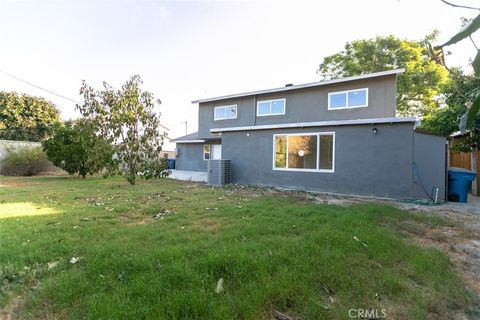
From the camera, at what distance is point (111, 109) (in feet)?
36.6

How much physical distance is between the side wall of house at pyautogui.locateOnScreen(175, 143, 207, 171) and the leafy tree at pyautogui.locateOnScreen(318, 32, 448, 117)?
14163 mm

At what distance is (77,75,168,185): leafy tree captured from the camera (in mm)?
11094

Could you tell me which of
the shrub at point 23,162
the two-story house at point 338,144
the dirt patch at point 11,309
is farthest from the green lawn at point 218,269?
the shrub at point 23,162

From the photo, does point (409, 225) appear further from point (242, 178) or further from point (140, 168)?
point (140, 168)

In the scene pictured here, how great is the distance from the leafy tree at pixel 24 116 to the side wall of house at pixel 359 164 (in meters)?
16.4

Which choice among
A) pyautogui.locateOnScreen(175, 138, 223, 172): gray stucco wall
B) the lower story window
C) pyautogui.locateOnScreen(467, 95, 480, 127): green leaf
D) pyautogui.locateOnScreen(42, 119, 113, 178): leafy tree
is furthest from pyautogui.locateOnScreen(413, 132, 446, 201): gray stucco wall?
the lower story window

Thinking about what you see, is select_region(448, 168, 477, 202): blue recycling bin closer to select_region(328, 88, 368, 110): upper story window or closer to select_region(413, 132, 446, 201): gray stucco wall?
select_region(413, 132, 446, 201): gray stucco wall

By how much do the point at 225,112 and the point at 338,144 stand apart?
32.0 ft

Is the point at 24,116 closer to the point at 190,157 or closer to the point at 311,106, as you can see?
the point at 190,157

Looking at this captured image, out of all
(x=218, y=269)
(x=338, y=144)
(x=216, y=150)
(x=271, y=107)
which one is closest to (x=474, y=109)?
(x=218, y=269)

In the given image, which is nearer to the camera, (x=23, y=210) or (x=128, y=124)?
(x=23, y=210)

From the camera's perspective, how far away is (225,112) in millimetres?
18078

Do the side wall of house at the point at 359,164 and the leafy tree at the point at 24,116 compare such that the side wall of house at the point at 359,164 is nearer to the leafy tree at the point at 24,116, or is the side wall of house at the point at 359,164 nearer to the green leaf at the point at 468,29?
the green leaf at the point at 468,29

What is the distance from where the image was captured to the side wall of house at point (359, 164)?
8.57 metres
